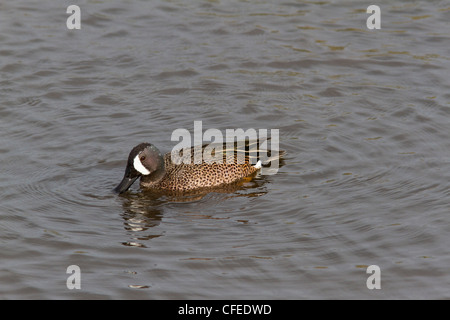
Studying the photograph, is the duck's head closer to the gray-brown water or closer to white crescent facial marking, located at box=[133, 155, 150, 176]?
white crescent facial marking, located at box=[133, 155, 150, 176]

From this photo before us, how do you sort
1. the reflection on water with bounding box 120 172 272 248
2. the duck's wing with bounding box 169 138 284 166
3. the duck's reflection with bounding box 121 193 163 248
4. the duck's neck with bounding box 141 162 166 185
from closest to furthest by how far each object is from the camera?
1. the duck's reflection with bounding box 121 193 163 248
2. the reflection on water with bounding box 120 172 272 248
3. the duck's neck with bounding box 141 162 166 185
4. the duck's wing with bounding box 169 138 284 166

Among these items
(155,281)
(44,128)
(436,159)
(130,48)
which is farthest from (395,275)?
(130,48)

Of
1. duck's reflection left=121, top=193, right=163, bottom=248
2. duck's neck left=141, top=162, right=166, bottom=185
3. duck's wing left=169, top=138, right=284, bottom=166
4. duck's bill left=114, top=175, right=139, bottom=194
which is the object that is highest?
duck's wing left=169, top=138, right=284, bottom=166

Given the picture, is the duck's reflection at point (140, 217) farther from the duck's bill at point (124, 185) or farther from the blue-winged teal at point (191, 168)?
the blue-winged teal at point (191, 168)

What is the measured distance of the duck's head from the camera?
9641 millimetres

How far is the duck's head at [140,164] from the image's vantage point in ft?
31.6

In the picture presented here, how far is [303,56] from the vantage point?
42.1 feet

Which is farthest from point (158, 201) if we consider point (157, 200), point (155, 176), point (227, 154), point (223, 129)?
point (223, 129)

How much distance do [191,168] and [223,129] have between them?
103 cm

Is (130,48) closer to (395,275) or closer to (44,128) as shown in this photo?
(44,128)

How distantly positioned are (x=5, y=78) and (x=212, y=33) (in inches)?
134

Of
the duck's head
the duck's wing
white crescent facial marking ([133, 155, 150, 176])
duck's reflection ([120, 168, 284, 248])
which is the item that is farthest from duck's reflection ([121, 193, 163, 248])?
the duck's wing
